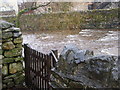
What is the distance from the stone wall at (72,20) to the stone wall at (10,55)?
12.8 m

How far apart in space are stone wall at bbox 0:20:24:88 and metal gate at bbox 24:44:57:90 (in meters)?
0.25

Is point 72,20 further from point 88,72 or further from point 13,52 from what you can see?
point 88,72

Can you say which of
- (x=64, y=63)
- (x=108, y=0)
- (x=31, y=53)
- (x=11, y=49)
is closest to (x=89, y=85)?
(x=64, y=63)

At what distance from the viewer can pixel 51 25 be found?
671 inches

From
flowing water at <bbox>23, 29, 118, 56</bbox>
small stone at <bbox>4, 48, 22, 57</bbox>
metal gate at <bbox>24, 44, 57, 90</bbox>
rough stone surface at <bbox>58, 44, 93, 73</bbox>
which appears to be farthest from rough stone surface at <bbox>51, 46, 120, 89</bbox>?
flowing water at <bbox>23, 29, 118, 56</bbox>

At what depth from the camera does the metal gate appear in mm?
3277

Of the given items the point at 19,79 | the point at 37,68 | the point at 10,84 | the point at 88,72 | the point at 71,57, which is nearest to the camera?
the point at 88,72

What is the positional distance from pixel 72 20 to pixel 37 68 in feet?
43.9

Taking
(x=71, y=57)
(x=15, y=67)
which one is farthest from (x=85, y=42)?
(x=71, y=57)

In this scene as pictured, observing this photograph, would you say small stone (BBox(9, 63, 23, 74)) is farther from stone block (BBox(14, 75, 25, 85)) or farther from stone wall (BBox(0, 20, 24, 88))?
stone block (BBox(14, 75, 25, 85))

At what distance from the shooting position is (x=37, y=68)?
12.6 feet

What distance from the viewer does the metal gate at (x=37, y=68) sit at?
10.8ft

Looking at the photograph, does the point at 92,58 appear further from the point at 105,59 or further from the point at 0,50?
the point at 0,50

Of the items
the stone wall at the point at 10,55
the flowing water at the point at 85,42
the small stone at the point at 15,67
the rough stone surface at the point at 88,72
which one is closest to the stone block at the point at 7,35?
the stone wall at the point at 10,55
